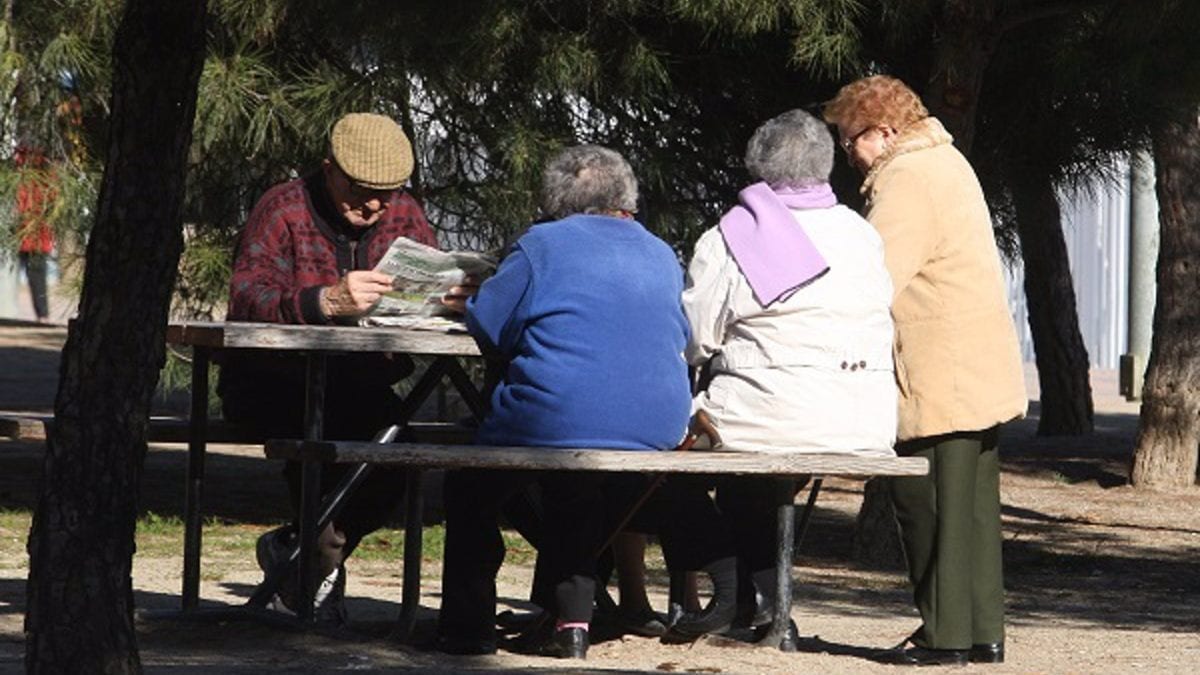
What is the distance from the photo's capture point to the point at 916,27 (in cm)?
872

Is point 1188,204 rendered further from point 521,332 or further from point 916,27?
point 521,332

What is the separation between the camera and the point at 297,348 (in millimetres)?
6152

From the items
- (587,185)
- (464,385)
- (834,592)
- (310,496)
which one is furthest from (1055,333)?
(310,496)

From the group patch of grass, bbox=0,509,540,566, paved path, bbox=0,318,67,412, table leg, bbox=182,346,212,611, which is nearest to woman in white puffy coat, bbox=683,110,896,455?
table leg, bbox=182,346,212,611

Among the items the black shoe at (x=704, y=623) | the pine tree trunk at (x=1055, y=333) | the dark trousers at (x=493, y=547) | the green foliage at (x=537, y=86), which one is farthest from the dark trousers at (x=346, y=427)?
the pine tree trunk at (x=1055, y=333)

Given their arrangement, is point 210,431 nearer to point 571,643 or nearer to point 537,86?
point 571,643

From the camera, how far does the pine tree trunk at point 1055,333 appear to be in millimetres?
13711

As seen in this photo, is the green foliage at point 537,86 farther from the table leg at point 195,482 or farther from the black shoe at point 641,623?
the black shoe at point 641,623

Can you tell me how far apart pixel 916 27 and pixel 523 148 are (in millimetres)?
1451

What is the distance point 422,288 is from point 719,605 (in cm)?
111

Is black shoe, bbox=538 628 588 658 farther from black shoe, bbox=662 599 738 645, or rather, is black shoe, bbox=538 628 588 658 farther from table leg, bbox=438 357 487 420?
table leg, bbox=438 357 487 420

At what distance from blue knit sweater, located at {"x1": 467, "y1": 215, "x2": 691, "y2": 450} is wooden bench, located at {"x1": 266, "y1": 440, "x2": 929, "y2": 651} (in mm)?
119

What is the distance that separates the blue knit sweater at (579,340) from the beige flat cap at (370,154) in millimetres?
724

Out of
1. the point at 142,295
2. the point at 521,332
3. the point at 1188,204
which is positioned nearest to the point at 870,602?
the point at 521,332
